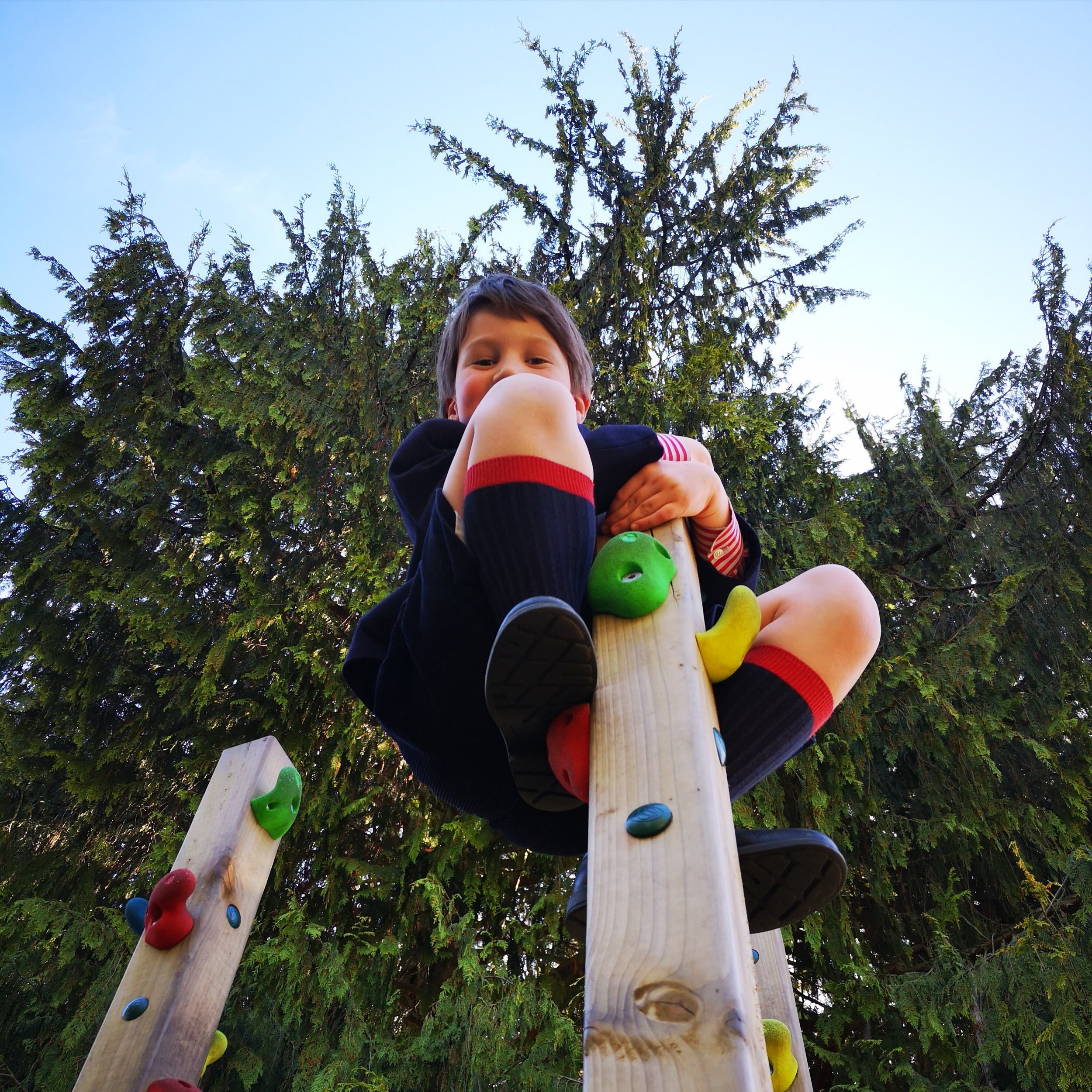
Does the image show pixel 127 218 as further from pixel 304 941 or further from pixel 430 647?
pixel 430 647

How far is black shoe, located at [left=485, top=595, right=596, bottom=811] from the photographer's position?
84cm

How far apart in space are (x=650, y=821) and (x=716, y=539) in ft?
2.11

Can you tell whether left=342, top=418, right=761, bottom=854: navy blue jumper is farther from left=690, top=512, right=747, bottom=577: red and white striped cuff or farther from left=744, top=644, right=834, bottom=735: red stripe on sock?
left=744, top=644, right=834, bottom=735: red stripe on sock

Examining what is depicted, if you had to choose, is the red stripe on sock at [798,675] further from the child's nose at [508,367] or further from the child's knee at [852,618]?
the child's nose at [508,367]

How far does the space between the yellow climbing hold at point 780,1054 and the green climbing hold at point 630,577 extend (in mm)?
730

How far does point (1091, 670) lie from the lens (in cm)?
392

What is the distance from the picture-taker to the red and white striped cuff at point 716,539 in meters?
1.32

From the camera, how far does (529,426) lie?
40.6 inches

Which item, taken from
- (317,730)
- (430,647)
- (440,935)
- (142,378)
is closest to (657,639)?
(430,647)

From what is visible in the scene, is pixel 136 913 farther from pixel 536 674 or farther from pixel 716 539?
pixel 716 539

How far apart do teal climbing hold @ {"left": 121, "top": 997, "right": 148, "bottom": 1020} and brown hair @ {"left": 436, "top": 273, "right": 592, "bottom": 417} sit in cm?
113

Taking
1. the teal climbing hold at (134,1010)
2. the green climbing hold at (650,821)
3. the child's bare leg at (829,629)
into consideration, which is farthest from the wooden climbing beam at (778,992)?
the teal climbing hold at (134,1010)

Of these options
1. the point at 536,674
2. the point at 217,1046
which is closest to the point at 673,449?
the point at 536,674

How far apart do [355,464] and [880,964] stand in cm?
300
